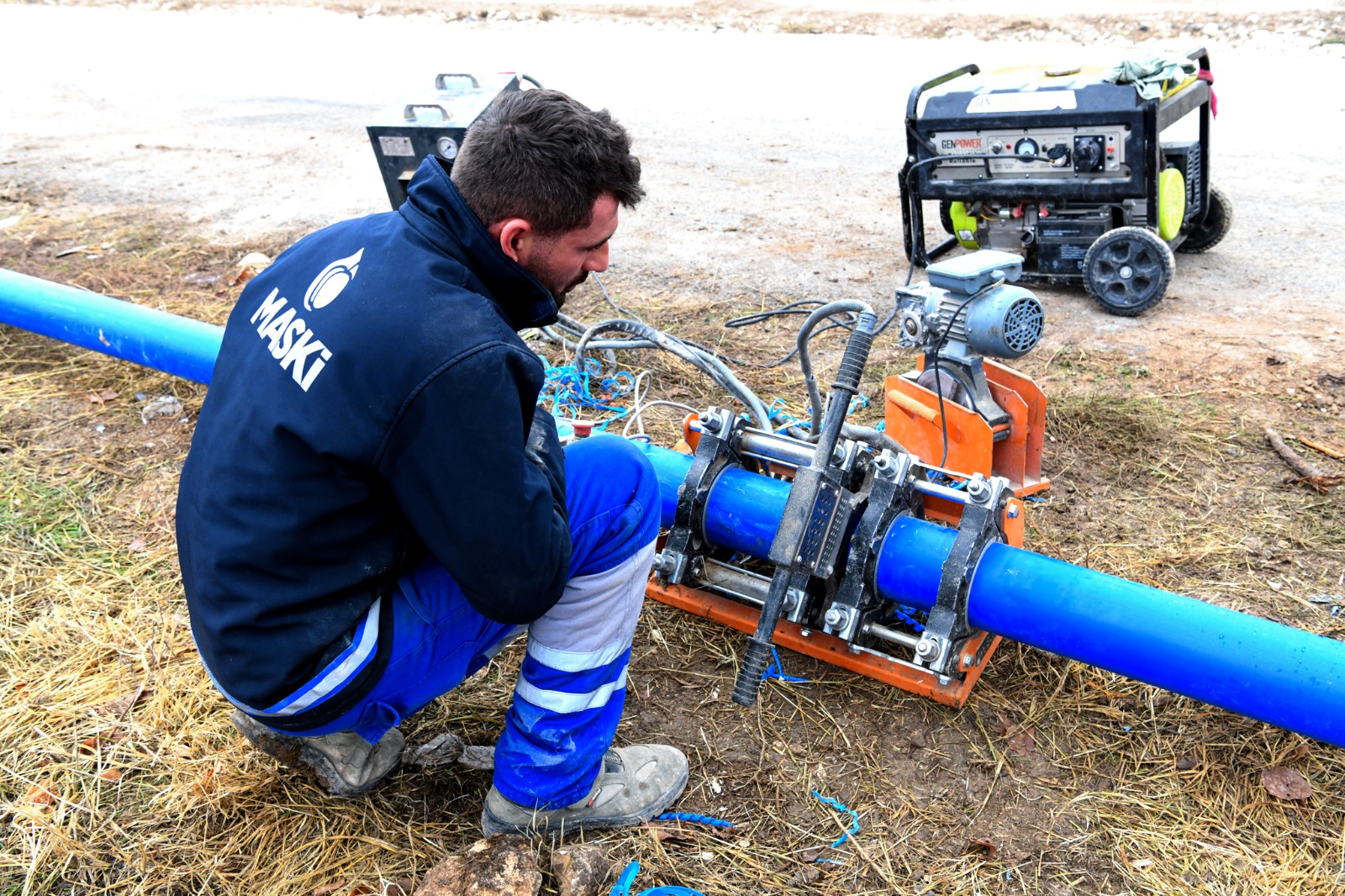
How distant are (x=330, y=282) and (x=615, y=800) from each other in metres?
1.38

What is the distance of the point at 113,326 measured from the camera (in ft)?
13.6

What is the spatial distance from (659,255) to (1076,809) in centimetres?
416

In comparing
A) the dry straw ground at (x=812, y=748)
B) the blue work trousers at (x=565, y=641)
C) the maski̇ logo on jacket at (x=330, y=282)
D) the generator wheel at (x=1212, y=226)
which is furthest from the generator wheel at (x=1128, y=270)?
the maski̇ logo on jacket at (x=330, y=282)

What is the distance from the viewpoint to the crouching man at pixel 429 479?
181 cm

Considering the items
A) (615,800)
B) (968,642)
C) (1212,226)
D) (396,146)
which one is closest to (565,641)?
(615,800)

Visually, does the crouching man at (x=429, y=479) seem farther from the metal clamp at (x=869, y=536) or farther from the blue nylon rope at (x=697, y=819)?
the metal clamp at (x=869, y=536)

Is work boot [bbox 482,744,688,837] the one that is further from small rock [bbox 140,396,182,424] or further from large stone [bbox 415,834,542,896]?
small rock [bbox 140,396,182,424]

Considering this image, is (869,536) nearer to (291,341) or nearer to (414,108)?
(291,341)

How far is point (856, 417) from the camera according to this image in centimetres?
414

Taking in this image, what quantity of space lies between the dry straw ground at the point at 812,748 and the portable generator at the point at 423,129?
1695mm

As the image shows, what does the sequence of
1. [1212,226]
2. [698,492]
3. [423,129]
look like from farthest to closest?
1. [1212,226]
2. [423,129]
3. [698,492]

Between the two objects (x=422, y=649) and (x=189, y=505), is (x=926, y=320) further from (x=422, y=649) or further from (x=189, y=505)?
(x=189, y=505)

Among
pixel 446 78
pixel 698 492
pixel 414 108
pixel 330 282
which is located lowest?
pixel 698 492

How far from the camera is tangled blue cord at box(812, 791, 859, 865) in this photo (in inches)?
93.0
